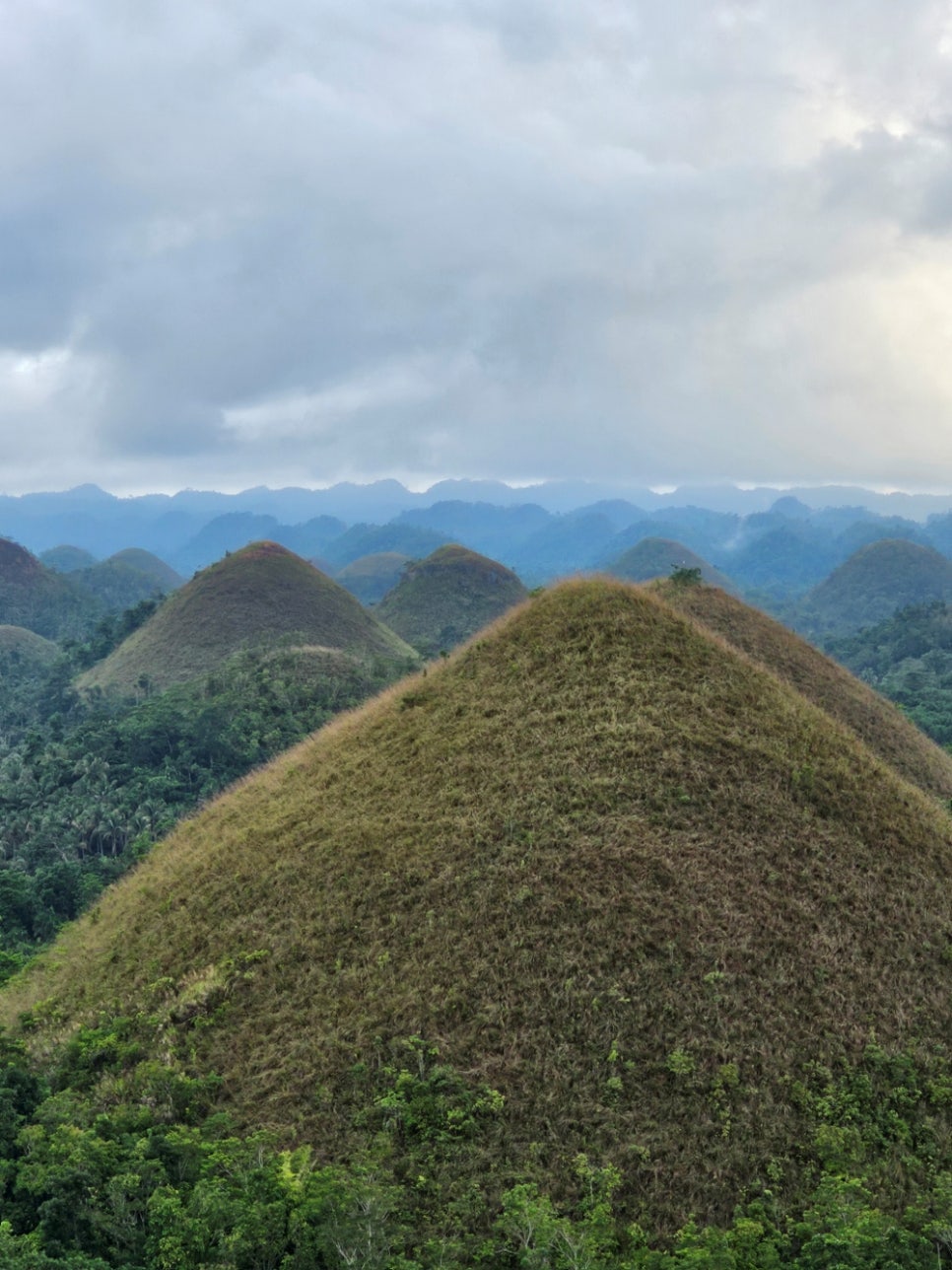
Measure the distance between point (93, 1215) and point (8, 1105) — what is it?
289cm

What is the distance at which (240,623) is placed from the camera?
227ft

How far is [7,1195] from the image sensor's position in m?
9.84

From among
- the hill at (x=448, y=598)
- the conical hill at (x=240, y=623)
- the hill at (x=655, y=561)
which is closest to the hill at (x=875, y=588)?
the hill at (x=655, y=561)

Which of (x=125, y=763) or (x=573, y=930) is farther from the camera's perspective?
(x=125, y=763)

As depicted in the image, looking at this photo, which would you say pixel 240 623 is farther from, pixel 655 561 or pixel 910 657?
pixel 655 561

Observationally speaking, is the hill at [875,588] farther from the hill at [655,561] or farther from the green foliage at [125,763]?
the green foliage at [125,763]

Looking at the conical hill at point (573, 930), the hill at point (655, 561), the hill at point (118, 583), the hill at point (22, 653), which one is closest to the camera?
the conical hill at point (573, 930)

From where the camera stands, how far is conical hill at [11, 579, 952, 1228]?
10.4 metres

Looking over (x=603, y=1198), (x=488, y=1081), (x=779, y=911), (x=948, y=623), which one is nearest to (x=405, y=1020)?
(x=488, y=1081)

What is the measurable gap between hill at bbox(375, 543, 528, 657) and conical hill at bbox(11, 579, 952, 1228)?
74244 mm

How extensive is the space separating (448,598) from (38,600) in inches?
2615

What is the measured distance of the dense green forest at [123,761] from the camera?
2791 centimetres

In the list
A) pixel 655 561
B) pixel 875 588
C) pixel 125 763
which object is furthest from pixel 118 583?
pixel 875 588

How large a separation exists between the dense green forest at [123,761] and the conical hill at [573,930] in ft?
32.5
